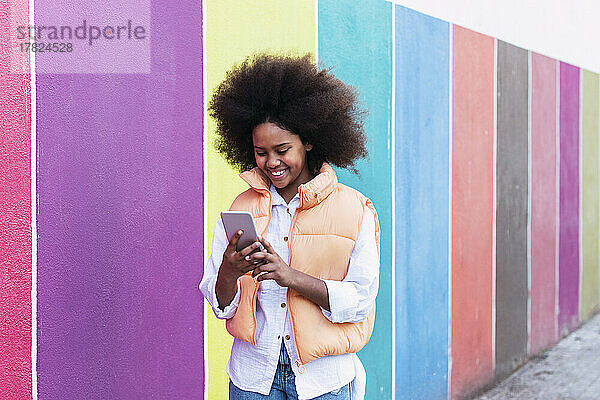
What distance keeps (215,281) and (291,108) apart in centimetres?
65

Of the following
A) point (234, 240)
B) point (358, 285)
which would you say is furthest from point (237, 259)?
point (358, 285)

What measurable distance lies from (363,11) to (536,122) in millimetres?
3211

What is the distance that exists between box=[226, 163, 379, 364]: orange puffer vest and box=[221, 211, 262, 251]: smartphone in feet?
0.66

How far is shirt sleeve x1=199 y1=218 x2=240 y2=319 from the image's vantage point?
2.68m

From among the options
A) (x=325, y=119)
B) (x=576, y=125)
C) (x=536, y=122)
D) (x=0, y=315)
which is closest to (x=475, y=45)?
(x=536, y=122)

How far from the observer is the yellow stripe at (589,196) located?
8.77 m

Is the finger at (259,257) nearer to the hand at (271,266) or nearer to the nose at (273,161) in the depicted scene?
the hand at (271,266)

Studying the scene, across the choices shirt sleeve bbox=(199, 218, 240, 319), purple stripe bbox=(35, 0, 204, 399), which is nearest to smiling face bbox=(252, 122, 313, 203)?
shirt sleeve bbox=(199, 218, 240, 319)

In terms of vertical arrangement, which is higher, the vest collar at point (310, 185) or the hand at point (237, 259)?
the vest collar at point (310, 185)

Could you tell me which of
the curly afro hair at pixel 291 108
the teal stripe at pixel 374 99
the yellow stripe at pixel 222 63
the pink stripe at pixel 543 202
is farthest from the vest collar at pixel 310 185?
the pink stripe at pixel 543 202

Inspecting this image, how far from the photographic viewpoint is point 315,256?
2.66 meters

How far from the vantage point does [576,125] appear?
8.49 metres

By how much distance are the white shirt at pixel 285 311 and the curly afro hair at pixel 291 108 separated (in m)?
0.25

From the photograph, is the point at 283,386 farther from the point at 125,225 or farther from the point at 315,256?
A: the point at 125,225
